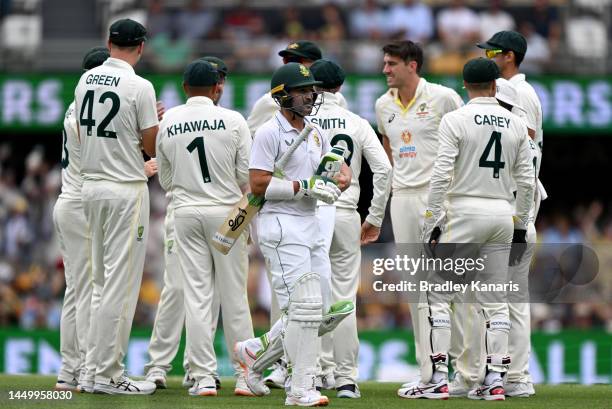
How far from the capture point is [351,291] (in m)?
10.2

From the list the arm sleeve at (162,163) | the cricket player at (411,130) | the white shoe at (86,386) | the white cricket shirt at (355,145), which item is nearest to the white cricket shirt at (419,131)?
the cricket player at (411,130)

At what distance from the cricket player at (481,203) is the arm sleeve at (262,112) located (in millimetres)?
1667

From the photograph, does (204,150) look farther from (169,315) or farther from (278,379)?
(278,379)

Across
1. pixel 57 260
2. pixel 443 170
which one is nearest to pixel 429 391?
pixel 443 170

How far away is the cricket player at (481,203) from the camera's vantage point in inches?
376

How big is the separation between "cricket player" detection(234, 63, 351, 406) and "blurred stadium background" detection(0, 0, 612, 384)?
928 centimetres

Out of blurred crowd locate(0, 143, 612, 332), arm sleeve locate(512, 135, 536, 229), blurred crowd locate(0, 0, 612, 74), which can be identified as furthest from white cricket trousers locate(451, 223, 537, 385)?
blurred crowd locate(0, 0, 612, 74)

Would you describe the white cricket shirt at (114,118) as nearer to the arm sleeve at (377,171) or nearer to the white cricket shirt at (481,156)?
the arm sleeve at (377,171)

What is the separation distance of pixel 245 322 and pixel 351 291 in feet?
3.03

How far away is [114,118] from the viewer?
31.2 ft

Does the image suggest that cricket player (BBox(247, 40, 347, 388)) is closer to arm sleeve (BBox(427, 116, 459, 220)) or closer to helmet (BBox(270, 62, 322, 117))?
arm sleeve (BBox(427, 116, 459, 220))

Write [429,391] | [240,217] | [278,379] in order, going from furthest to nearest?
[278,379]
[429,391]
[240,217]

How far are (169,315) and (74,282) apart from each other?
0.85 meters

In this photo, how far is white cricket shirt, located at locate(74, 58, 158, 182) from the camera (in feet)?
31.2
